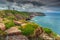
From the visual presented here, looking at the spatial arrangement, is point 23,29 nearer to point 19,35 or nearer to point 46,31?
point 19,35

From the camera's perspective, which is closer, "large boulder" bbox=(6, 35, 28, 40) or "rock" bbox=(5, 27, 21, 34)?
"large boulder" bbox=(6, 35, 28, 40)

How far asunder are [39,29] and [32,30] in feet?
1.65

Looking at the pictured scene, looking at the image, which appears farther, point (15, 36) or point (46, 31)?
point (46, 31)

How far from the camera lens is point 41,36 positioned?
14.1m

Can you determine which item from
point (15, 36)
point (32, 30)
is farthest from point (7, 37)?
point (32, 30)

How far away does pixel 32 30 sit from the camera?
45.6 feet

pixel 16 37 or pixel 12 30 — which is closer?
pixel 16 37

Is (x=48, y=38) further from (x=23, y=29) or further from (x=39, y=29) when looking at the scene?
→ (x=23, y=29)

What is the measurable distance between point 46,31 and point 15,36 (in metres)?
2.43

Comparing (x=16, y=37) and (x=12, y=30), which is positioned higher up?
(x=12, y=30)

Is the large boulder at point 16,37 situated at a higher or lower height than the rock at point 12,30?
lower

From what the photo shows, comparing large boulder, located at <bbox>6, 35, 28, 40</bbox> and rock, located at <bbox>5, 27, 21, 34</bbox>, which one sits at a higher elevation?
rock, located at <bbox>5, 27, 21, 34</bbox>

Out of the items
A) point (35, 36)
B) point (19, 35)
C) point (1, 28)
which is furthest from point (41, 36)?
point (1, 28)

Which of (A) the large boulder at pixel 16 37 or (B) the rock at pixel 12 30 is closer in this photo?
(A) the large boulder at pixel 16 37
